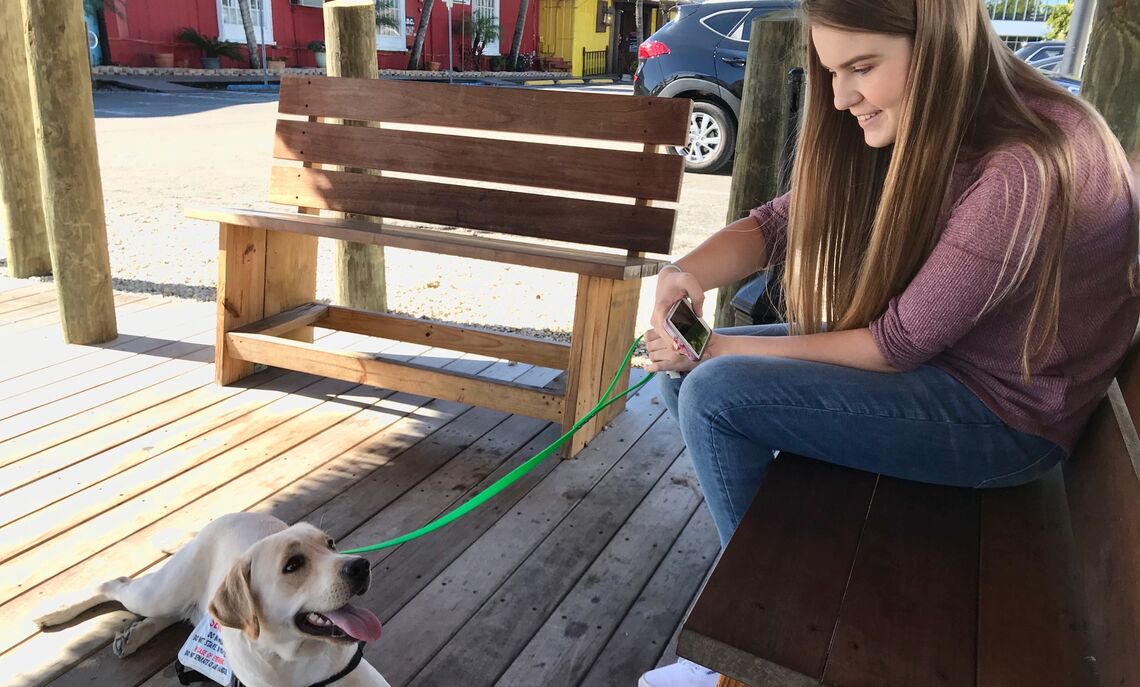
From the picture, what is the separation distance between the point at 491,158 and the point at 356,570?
2405 mm

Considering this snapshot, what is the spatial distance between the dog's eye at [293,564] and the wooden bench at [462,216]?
5.68ft

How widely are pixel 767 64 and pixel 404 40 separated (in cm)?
2743

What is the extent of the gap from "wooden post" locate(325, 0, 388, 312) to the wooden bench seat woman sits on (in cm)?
322

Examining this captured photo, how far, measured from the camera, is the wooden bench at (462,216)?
11.7ft

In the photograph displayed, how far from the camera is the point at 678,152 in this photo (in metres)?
3.67

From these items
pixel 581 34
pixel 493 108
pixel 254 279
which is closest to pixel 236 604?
pixel 493 108

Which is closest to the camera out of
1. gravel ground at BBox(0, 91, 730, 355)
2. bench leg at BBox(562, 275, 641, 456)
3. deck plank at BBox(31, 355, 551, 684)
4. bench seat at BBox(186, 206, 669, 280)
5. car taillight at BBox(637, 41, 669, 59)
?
deck plank at BBox(31, 355, 551, 684)

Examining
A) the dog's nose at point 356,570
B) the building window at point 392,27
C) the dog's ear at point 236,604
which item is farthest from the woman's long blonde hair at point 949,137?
the building window at point 392,27

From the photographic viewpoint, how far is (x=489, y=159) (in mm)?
3877

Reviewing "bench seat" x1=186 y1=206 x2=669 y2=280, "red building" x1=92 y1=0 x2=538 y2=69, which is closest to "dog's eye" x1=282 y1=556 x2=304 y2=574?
"bench seat" x1=186 y1=206 x2=669 y2=280

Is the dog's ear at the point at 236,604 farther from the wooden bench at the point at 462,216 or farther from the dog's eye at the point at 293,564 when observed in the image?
the wooden bench at the point at 462,216

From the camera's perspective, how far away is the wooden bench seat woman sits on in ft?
5.38

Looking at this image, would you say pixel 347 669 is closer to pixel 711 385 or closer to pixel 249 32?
pixel 711 385

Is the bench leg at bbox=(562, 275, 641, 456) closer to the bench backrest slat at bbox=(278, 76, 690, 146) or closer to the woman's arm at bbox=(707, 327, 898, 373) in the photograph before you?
the bench backrest slat at bbox=(278, 76, 690, 146)
